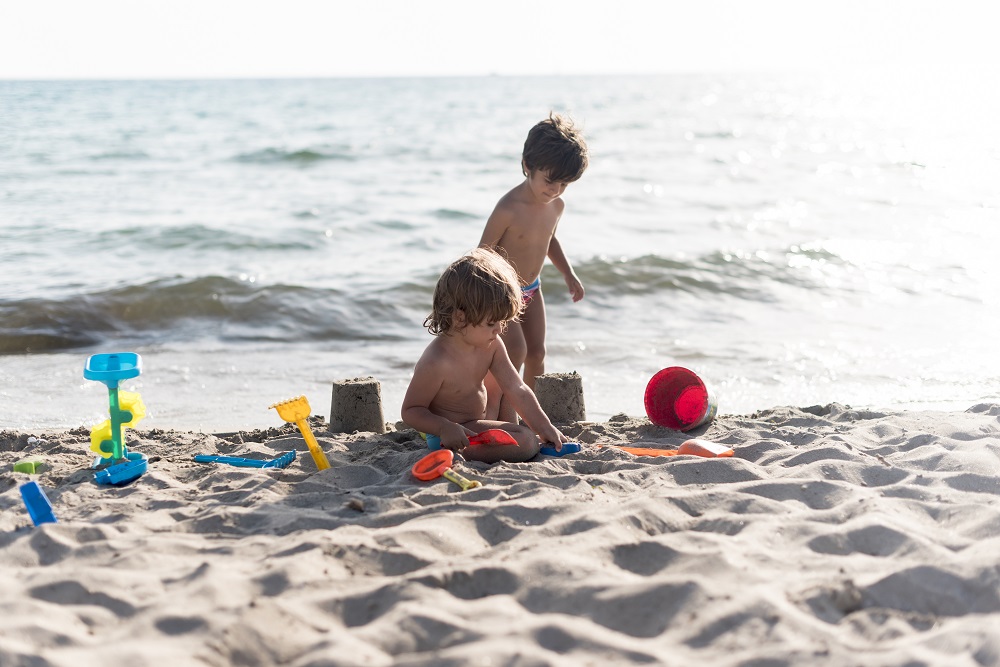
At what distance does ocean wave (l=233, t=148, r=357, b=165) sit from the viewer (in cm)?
1884

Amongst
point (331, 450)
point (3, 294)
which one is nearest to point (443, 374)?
point (331, 450)

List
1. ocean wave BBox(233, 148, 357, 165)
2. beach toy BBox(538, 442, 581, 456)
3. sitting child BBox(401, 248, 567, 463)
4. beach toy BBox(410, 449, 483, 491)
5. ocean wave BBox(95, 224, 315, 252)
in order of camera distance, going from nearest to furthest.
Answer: beach toy BBox(410, 449, 483, 491) → sitting child BBox(401, 248, 567, 463) → beach toy BBox(538, 442, 581, 456) → ocean wave BBox(95, 224, 315, 252) → ocean wave BBox(233, 148, 357, 165)

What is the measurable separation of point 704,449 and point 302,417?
178cm

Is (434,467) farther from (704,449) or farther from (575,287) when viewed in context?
(575,287)

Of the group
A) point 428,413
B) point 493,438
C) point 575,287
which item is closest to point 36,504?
point 428,413

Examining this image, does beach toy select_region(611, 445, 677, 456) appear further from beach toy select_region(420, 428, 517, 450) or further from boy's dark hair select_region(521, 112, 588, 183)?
boy's dark hair select_region(521, 112, 588, 183)

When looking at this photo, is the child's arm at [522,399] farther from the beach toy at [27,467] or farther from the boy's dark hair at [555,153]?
the beach toy at [27,467]

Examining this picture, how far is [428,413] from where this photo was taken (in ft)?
13.2

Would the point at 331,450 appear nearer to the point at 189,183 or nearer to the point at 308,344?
the point at 308,344

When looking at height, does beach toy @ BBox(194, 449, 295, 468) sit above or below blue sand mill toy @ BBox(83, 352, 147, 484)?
below

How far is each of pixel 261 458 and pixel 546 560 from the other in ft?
6.21

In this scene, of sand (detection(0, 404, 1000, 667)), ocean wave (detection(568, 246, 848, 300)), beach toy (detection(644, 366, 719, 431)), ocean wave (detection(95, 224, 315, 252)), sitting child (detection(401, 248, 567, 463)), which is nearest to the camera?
sand (detection(0, 404, 1000, 667))

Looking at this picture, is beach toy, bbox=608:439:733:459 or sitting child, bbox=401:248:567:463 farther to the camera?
beach toy, bbox=608:439:733:459

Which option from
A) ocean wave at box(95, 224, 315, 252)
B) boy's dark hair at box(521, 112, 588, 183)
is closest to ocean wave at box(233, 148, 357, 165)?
ocean wave at box(95, 224, 315, 252)
